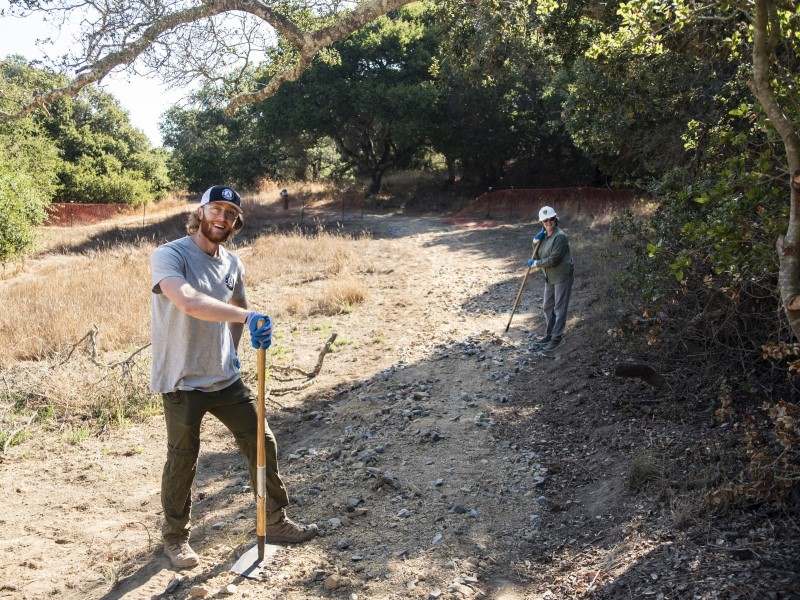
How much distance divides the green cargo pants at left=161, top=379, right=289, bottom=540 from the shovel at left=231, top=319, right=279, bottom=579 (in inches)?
3.7

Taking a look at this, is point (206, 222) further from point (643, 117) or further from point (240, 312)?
point (643, 117)

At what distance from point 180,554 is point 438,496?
5.89 ft

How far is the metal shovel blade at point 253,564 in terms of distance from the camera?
392 centimetres

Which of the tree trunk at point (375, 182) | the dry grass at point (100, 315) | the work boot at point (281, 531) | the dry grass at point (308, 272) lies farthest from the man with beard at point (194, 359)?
the tree trunk at point (375, 182)

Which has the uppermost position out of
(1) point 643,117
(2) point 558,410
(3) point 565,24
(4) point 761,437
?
(3) point 565,24

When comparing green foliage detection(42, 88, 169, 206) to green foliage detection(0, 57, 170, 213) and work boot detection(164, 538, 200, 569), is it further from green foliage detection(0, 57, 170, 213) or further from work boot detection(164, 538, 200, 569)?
work boot detection(164, 538, 200, 569)

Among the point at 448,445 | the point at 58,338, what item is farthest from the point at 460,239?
the point at 448,445

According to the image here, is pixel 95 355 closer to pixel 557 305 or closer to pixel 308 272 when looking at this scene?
pixel 557 305

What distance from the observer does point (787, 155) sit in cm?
315

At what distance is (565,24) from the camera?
735 centimetres

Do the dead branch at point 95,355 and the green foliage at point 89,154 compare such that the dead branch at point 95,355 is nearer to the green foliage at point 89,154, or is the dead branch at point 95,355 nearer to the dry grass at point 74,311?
the dry grass at point 74,311

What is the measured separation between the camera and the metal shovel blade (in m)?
3.92

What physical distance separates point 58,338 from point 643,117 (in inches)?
367

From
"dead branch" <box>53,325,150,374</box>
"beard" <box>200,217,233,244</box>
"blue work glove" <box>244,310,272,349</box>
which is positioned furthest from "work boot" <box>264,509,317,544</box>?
"dead branch" <box>53,325,150,374</box>
